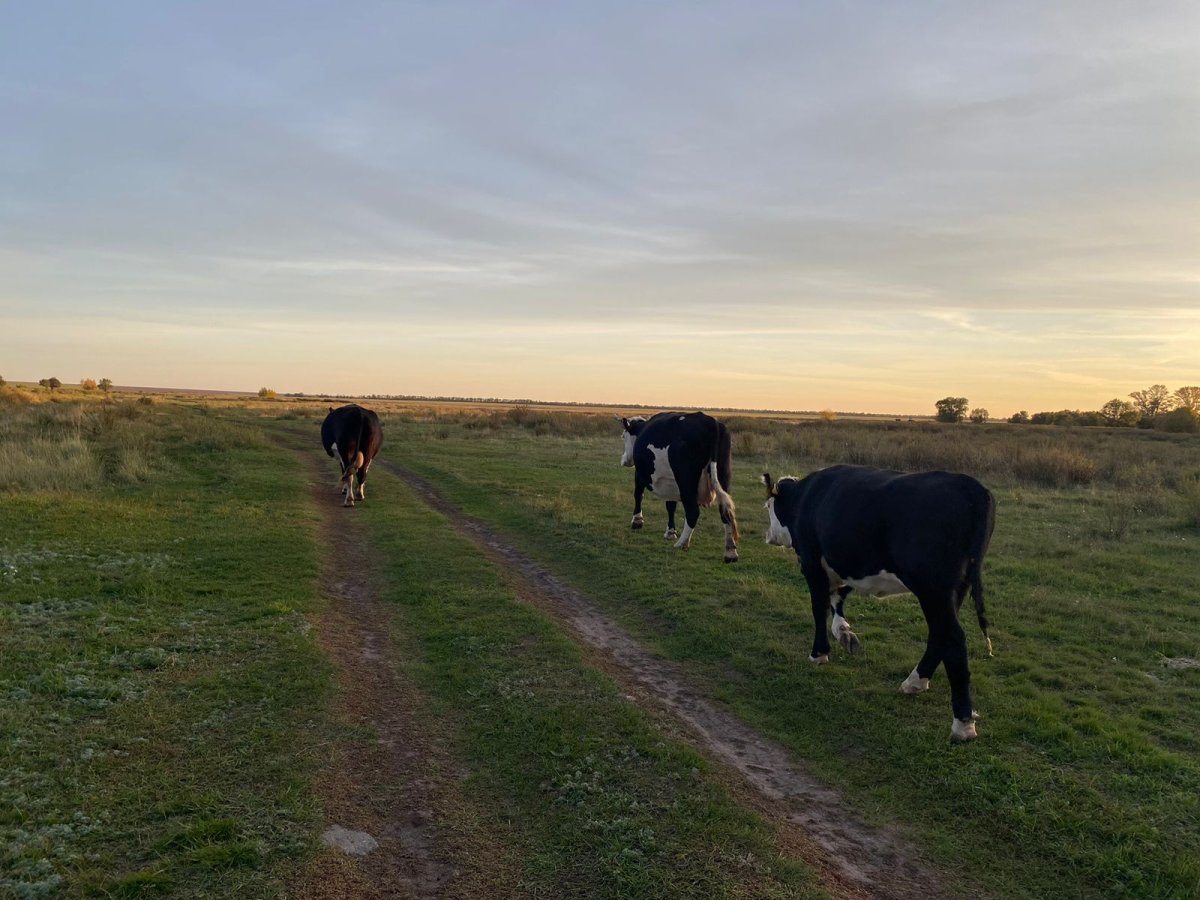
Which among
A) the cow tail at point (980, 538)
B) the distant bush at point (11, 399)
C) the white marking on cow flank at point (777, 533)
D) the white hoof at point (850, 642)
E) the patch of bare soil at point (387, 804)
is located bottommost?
the patch of bare soil at point (387, 804)

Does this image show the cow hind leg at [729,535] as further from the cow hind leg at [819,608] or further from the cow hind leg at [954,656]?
the cow hind leg at [954,656]

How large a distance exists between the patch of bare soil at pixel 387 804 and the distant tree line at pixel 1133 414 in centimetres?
6482

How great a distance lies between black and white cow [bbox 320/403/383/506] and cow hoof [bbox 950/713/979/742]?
14122mm

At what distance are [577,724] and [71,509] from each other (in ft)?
42.4

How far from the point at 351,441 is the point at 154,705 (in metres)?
12.3

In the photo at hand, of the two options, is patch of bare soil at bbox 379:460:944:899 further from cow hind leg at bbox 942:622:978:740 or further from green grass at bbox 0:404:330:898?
green grass at bbox 0:404:330:898

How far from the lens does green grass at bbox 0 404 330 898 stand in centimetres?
386

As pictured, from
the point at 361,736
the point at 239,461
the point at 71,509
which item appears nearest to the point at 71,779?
the point at 361,736

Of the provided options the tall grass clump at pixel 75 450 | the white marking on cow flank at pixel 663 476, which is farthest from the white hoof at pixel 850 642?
the tall grass clump at pixel 75 450

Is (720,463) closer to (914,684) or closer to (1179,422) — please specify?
(914,684)

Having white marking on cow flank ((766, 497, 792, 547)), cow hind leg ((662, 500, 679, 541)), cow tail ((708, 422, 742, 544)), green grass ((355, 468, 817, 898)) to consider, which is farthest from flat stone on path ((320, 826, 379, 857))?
cow hind leg ((662, 500, 679, 541))

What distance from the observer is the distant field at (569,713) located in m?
4.10

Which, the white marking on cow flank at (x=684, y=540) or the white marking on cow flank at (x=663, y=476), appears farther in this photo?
the white marking on cow flank at (x=663, y=476)

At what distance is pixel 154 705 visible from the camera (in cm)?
574
